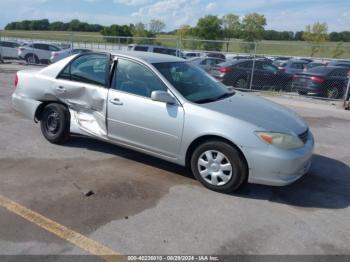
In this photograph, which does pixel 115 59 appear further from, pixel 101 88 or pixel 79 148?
pixel 79 148

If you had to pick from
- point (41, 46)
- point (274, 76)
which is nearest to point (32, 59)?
point (41, 46)

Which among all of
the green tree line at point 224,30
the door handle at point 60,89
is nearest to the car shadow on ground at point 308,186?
the door handle at point 60,89

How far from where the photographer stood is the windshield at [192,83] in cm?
457

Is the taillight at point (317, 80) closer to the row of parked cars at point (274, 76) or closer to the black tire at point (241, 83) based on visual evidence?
the row of parked cars at point (274, 76)

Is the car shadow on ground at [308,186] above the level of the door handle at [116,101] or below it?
below

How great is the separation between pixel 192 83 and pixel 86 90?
155 cm

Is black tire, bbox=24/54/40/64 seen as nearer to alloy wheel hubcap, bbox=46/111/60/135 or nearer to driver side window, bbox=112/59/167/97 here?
alloy wheel hubcap, bbox=46/111/60/135

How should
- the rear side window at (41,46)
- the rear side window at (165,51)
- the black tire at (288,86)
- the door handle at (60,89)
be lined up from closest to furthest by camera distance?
the door handle at (60,89), the black tire at (288,86), the rear side window at (165,51), the rear side window at (41,46)

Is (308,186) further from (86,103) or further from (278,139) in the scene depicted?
(86,103)

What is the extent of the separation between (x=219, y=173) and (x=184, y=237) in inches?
43.8

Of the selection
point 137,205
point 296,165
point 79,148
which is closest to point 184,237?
point 137,205

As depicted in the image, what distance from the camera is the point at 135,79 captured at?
4750 mm

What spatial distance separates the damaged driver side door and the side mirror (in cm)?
92

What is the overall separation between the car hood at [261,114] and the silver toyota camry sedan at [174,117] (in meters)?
0.01
